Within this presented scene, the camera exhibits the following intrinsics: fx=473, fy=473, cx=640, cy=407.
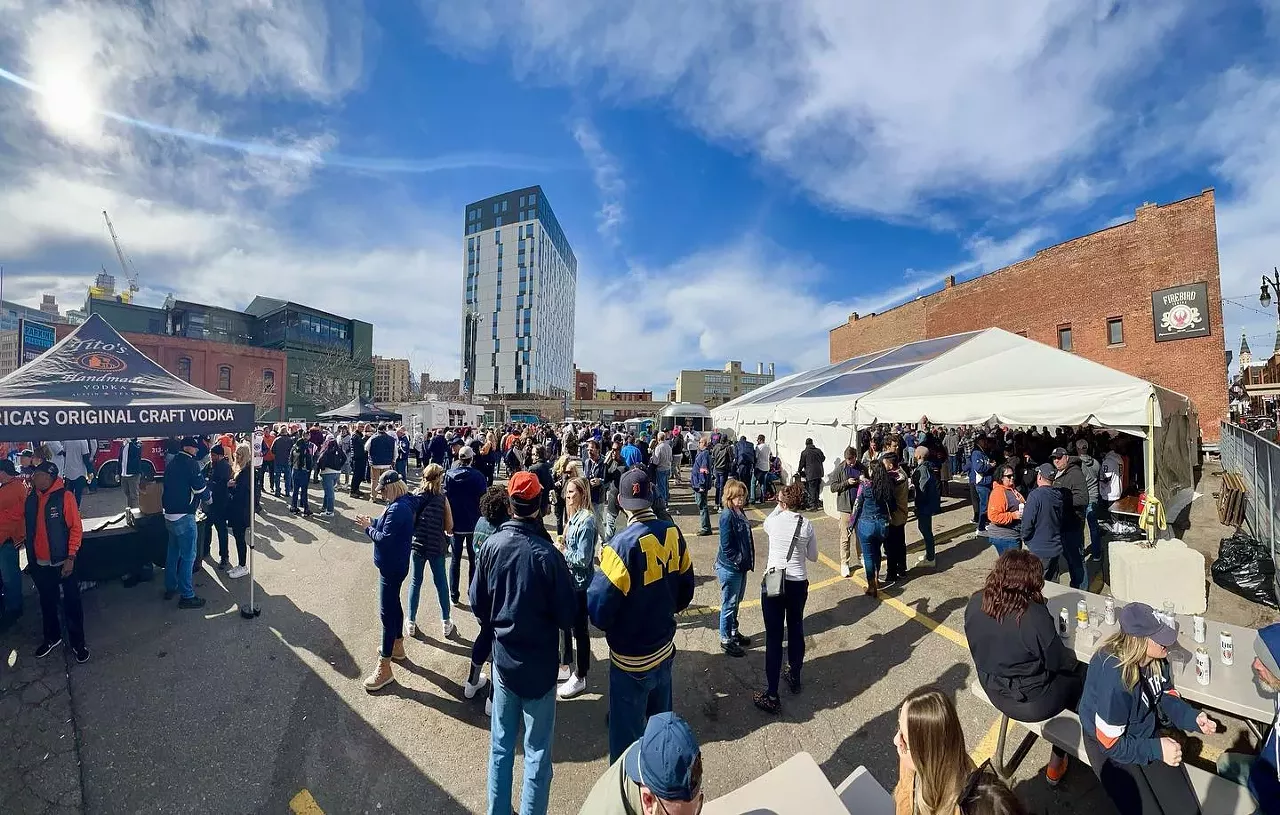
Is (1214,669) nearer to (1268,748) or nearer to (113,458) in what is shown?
(1268,748)

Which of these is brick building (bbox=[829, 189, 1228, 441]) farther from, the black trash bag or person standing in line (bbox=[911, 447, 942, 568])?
person standing in line (bbox=[911, 447, 942, 568])

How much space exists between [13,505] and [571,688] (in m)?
5.74

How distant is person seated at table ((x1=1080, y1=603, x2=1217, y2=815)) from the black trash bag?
527cm

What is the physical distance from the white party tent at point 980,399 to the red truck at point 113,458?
1634cm

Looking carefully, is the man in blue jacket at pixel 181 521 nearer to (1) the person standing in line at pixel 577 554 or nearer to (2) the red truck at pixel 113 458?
(1) the person standing in line at pixel 577 554

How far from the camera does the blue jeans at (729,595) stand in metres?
4.54

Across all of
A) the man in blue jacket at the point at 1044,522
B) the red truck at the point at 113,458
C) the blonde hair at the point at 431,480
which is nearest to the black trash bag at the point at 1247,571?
the man in blue jacket at the point at 1044,522

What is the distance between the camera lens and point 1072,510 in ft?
20.1

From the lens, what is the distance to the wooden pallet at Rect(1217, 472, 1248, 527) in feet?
29.3

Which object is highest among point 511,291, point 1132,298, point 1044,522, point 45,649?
point 511,291

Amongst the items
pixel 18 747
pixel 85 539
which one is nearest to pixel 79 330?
pixel 85 539

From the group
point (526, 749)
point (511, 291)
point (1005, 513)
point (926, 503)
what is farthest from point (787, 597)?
point (511, 291)

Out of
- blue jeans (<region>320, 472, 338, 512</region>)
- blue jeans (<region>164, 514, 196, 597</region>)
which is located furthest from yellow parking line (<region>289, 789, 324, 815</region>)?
blue jeans (<region>320, 472, 338, 512</region>)

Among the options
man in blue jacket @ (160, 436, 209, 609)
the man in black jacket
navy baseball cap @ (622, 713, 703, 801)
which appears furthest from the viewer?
the man in black jacket
